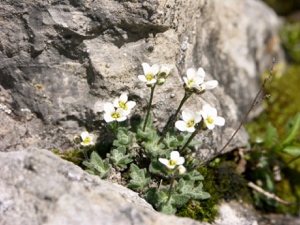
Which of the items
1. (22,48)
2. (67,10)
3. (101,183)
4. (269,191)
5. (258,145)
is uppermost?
(67,10)

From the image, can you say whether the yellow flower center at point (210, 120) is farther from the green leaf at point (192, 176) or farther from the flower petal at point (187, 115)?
the green leaf at point (192, 176)

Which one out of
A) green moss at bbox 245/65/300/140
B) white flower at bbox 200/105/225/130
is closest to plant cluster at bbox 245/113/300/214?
green moss at bbox 245/65/300/140

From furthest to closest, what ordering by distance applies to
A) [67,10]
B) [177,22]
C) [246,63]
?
[246,63] → [177,22] → [67,10]

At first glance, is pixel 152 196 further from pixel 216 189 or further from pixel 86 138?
pixel 216 189

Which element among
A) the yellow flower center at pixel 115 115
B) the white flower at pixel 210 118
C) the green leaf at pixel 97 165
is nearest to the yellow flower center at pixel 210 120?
the white flower at pixel 210 118

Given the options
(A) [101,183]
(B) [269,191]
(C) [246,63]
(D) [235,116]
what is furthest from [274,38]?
(A) [101,183]

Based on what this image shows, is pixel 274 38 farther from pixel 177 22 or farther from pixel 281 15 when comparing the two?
pixel 177 22

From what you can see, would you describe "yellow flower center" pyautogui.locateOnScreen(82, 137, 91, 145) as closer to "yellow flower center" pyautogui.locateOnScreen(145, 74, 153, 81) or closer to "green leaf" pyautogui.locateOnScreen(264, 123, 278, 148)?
"yellow flower center" pyautogui.locateOnScreen(145, 74, 153, 81)
